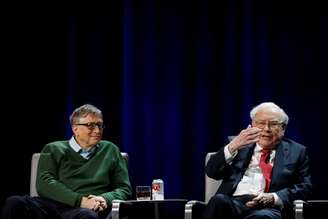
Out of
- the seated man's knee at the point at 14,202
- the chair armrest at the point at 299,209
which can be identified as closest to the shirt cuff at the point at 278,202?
the chair armrest at the point at 299,209

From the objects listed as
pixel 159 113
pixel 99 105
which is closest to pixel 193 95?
pixel 159 113

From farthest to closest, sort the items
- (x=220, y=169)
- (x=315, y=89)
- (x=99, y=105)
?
(x=99, y=105) < (x=315, y=89) < (x=220, y=169)

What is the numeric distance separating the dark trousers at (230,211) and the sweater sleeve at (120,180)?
0.69 m

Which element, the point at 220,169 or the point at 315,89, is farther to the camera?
the point at 315,89

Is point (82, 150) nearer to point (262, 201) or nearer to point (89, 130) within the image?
point (89, 130)

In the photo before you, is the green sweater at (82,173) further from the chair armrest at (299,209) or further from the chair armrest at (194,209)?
the chair armrest at (299,209)

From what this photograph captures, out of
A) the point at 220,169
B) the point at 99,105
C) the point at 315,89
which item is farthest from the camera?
the point at 99,105

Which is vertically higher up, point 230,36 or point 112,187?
point 230,36

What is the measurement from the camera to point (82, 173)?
4.66 m

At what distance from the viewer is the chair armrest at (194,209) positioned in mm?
4254

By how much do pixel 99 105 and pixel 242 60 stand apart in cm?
115

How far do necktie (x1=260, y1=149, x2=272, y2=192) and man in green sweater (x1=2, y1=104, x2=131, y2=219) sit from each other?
905 millimetres

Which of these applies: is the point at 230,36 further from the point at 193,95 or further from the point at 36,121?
the point at 36,121

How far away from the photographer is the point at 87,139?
473cm
